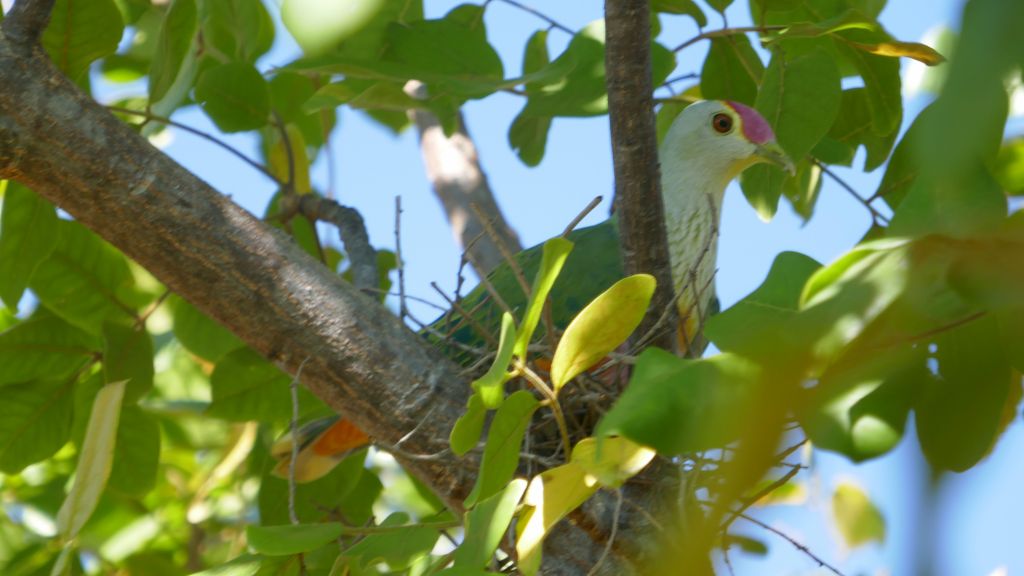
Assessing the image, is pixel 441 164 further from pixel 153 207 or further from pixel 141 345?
pixel 153 207

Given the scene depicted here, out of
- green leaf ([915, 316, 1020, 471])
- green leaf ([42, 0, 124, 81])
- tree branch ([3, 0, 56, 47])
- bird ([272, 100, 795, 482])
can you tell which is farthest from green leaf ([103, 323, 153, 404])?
green leaf ([915, 316, 1020, 471])

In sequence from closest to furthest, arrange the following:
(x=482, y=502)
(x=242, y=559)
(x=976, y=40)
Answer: (x=976, y=40) → (x=482, y=502) → (x=242, y=559)

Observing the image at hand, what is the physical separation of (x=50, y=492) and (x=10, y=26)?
4.67 feet

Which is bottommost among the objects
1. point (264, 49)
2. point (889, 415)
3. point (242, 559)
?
point (889, 415)

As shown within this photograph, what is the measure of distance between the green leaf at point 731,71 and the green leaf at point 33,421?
1.25m

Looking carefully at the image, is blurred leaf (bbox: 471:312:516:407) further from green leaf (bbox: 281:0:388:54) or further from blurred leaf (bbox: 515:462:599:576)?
green leaf (bbox: 281:0:388:54)

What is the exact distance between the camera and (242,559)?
4.04 ft

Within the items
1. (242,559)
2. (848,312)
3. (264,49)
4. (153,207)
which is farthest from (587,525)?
(264,49)

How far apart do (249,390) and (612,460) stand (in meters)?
1.27

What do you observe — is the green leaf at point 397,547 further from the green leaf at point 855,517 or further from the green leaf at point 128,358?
the green leaf at point 128,358

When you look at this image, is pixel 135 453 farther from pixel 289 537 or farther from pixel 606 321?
pixel 606 321

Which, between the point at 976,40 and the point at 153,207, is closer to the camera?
the point at 976,40

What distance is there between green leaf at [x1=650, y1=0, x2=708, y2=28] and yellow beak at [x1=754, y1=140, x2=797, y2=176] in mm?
243

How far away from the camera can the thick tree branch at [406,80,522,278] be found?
280 cm
